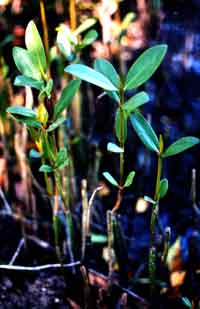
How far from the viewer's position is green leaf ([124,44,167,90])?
0.53 meters

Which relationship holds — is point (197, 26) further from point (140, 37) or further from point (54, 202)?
point (54, 202)

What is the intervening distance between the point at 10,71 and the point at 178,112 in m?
0.45

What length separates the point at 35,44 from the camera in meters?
0.58

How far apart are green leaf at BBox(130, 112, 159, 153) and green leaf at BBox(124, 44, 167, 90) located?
6 cm

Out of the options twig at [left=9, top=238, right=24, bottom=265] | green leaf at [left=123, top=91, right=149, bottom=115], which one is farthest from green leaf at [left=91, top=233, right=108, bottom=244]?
green leaf at [left=123, top=91, right=149, bottom=115]

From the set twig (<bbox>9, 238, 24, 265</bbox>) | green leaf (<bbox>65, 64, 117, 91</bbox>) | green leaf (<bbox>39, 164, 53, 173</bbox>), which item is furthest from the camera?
twig (<bbox>9, 238, 24, 265</bbox>)

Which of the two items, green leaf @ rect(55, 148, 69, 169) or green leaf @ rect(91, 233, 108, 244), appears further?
green leaf @ rect(91, 233, 108, 244)

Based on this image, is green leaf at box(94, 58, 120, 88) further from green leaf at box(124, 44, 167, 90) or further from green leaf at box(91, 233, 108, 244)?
green leaf at box(91, 233, 108, 244)

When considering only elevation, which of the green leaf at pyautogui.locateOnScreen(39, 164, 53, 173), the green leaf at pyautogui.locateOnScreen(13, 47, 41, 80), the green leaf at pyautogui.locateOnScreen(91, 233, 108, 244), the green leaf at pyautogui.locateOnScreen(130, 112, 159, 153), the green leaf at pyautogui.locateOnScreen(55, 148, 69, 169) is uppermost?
the green leaf at pyautogui.locateOnScreen(13, 47, 41, 80)

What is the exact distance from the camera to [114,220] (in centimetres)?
71

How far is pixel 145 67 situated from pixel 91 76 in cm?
7

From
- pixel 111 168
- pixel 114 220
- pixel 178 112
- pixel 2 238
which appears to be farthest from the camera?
pixel 178 112

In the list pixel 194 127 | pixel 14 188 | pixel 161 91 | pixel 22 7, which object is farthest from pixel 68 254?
pixel 22 7

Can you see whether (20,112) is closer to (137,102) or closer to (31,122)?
(31,122)
